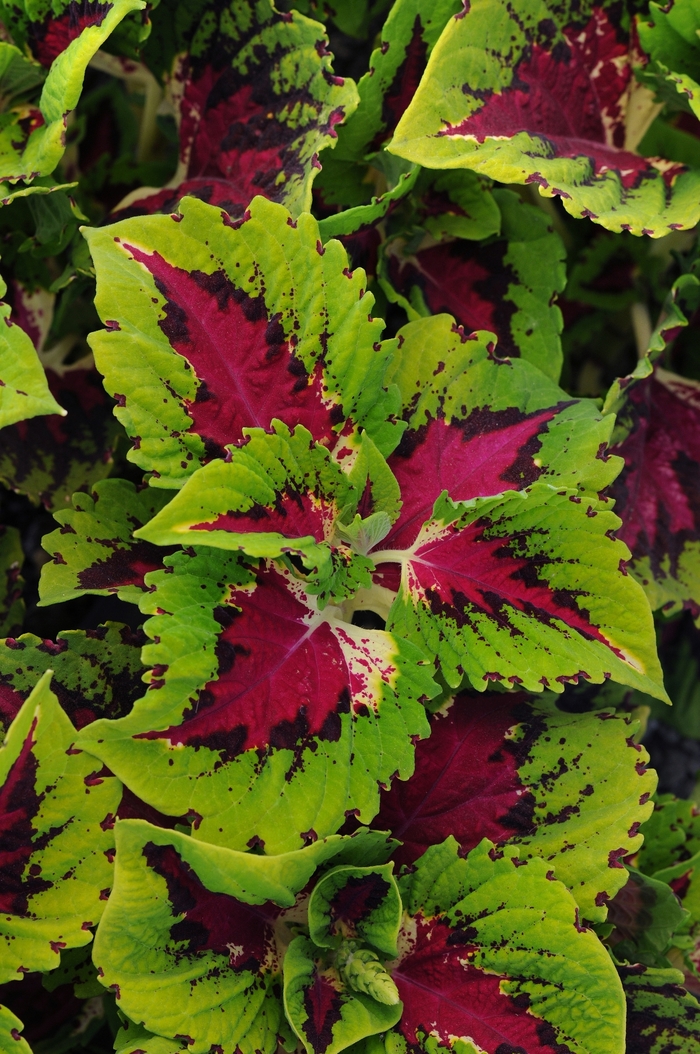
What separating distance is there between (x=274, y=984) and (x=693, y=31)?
3.12ft

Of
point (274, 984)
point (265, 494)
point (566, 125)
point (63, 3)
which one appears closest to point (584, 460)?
point (265, 494)

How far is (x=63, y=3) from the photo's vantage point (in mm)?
903

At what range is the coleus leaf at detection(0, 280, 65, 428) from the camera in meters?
0.71

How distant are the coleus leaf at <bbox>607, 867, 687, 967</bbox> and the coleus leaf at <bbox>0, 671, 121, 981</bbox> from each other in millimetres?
496

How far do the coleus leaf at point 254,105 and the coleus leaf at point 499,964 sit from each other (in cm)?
58

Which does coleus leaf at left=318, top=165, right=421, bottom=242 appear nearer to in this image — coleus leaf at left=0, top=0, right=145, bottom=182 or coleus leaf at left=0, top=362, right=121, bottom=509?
coleus leaf at left=0, top=0, right=145, bottom=182

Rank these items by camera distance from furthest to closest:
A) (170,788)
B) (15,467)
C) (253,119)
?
(15,467)
(253,119)
(170,788)

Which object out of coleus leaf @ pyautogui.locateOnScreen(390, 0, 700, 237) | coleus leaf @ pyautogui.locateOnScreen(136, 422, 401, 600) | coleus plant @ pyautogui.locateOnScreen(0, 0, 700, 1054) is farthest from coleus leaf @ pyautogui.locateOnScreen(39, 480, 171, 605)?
coleus leaf @ pyautogui.locateOnScreen(390, 0, 700, 237)

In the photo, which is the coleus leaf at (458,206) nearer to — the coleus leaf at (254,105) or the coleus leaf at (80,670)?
the coleus leaf at (254,105)

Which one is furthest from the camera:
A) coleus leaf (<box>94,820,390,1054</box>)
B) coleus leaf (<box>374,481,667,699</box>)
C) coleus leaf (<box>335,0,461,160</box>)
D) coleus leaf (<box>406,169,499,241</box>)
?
coleus leaf (<box>406,169,499,241</box>)

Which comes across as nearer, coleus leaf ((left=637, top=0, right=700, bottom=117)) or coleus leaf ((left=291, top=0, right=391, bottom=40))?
coleus leaf ((left=637, top=0, right=700, bottom=117))

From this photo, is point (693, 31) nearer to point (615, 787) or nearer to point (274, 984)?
point (615, 787)

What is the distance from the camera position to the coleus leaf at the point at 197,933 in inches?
27.9

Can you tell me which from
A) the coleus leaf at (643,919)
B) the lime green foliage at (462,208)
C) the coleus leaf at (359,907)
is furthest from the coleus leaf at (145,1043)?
the lime green foliage at (462,208)
